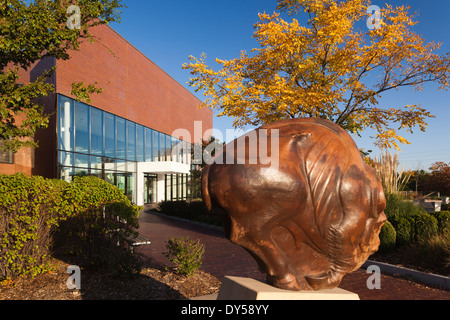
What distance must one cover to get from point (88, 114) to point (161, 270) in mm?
15929

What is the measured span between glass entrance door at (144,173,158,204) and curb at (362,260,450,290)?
22846 mm

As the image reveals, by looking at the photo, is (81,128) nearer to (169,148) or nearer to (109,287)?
(169,148)

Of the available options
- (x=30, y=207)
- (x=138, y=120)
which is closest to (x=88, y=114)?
(x=138, y=120)

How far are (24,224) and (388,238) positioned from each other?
8021 millimetres

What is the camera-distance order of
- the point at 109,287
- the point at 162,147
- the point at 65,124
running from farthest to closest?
1. the point at 162,147
2. the point at 65,124
3. the point at 109,287

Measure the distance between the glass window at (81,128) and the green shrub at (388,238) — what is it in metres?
16.9

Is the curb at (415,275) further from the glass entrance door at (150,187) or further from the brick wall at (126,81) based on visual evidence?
the glass entrance door at (150,187)

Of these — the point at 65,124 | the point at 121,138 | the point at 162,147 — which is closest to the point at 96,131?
the point at 65,124

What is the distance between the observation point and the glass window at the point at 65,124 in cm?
1783

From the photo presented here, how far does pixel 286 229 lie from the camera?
9.45ft

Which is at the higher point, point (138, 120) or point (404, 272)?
point (138, 120)

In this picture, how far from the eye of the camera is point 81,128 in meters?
19.4

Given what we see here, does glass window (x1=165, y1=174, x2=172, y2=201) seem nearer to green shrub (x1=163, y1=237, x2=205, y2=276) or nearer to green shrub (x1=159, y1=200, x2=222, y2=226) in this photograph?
green shrub (x1=159, y1=200, x2=222, y2=226)

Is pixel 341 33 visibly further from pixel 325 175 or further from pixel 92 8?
pixel 325 175
